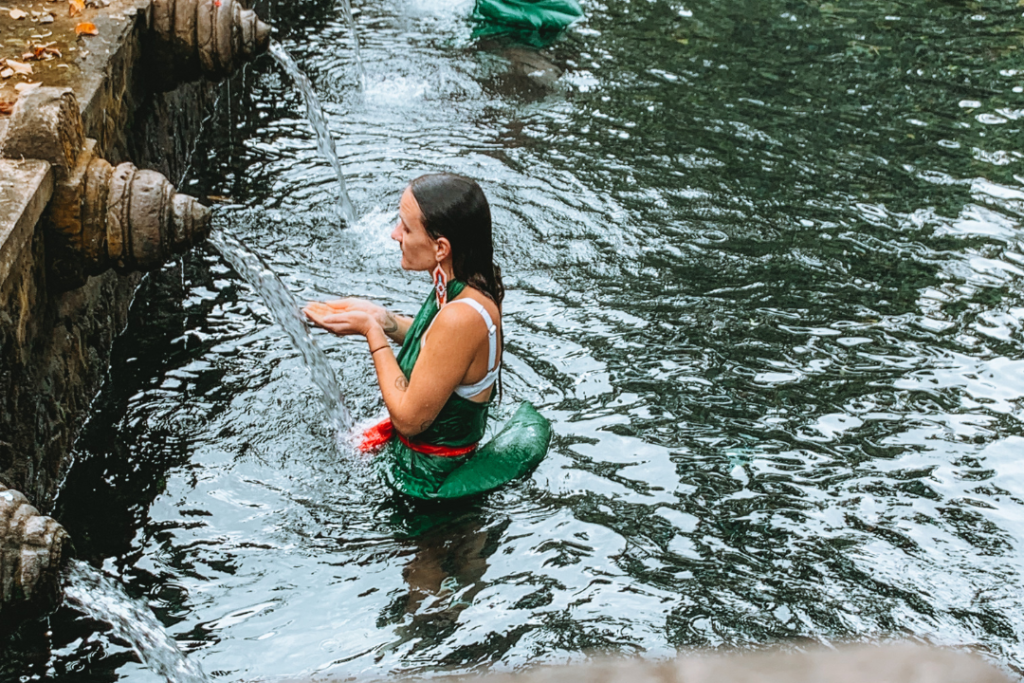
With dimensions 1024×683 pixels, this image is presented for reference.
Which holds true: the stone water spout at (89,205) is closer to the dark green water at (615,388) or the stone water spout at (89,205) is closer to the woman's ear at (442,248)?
the dark green water at (615,388)

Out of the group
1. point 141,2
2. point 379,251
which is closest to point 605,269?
point 379,251

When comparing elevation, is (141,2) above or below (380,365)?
above

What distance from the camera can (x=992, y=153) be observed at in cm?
801

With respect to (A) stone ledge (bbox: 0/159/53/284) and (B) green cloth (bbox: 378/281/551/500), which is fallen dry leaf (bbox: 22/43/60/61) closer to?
(A) stone ledge (bbox: 0/159/53/284)


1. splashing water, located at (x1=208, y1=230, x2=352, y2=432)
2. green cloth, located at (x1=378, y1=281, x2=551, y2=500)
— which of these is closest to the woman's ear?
green cloth, located at (x1=378, y1=281, x2=551, y2=500)

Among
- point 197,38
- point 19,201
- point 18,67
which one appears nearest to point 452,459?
point 19,201

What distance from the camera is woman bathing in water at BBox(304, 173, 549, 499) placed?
378 cm

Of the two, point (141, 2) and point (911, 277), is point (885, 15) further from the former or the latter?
point (141, 2)

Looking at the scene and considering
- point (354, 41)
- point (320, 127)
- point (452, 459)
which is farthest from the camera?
point (354, 41)

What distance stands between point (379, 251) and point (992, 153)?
16.6 ft

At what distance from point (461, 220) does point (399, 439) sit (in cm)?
106

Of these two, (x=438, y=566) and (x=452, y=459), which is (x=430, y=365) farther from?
(x=438, y=566)

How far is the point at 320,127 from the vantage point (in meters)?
7.79

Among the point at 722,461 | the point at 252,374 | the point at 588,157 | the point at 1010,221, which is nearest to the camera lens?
the point at 722,461
